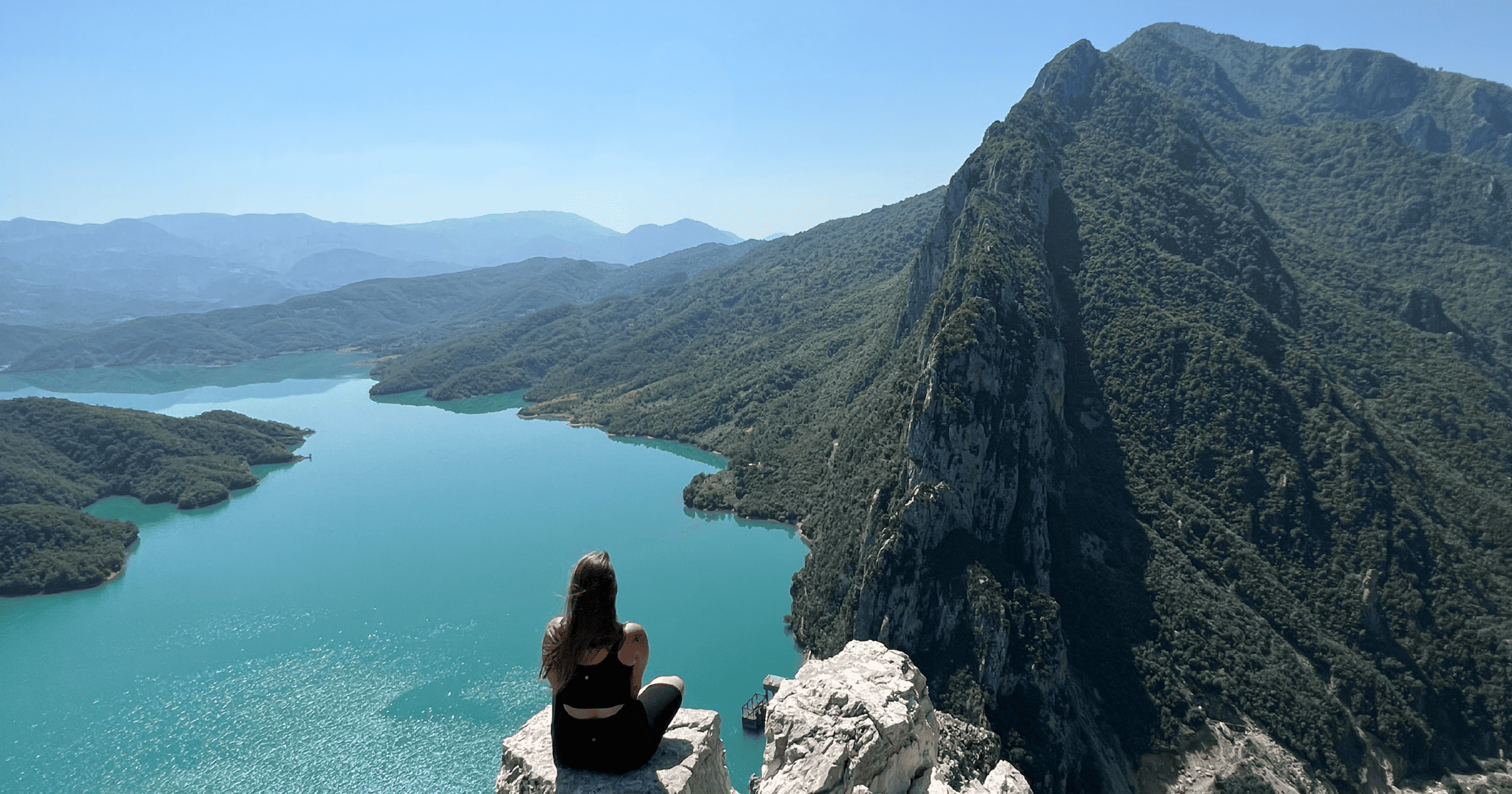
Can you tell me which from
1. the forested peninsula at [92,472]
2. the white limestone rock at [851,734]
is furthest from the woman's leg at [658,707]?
the forested peninsula at [92,472]

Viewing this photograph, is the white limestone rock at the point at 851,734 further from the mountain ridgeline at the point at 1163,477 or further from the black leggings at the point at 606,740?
the mountain ridgeline at the point at 1163,477

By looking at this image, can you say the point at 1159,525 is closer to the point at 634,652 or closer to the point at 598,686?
the point at 634,652

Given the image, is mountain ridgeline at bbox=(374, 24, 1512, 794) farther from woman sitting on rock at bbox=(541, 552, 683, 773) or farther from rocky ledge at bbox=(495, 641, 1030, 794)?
woman sitting on rock at bbox=(541, 552, 683, 773)

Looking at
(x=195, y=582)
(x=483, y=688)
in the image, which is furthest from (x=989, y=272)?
(x=195, y=582)

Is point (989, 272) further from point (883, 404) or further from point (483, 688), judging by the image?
point (483, 688)

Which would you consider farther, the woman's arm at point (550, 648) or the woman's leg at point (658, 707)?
the woman's leg at point (658, 707)

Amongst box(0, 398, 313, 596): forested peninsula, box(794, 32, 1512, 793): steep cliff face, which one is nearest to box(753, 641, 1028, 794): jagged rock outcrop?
box(794, 32, 1512, 793): steep cliff face
